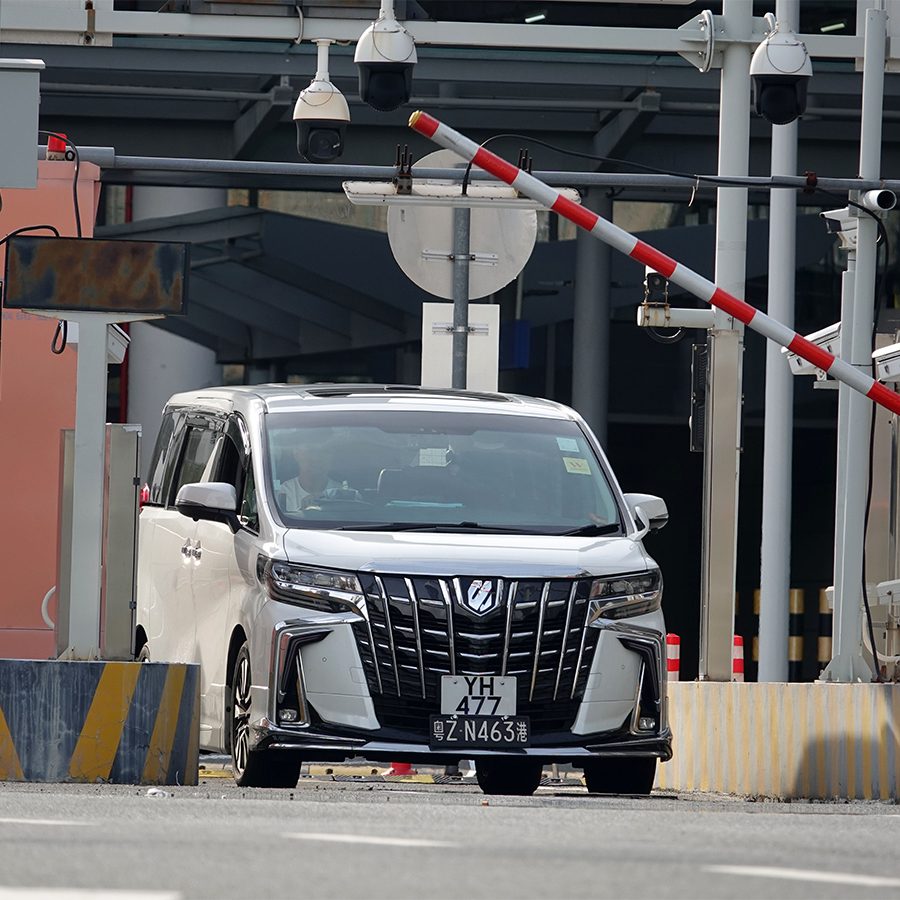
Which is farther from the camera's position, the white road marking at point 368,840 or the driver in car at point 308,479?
the driver in car at point 308,479

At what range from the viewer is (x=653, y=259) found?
1340 cm

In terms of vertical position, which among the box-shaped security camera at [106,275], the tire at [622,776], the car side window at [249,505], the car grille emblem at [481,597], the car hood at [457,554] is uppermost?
the box-shaped security camera at [106,275]

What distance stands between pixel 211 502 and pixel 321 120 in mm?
5203

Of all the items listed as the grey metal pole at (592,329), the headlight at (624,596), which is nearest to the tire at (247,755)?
the headlight at (624,596)

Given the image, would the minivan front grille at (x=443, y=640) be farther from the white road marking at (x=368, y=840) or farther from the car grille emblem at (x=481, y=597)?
the white road marking at (x=368, y=840)

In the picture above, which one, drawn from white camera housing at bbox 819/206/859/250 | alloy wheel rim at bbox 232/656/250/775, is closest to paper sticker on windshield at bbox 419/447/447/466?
alloy wheel rim at bbox 232/656/250/775

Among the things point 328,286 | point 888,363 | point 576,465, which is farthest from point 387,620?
point 328,286

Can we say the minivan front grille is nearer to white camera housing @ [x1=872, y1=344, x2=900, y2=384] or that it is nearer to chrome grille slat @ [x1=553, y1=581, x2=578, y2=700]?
chrome grille slat @ [x1=553, y1=581, x2=578, y2=700]

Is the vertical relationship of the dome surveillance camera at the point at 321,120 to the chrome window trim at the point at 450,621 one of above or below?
above

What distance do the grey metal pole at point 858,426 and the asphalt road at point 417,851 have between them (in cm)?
331

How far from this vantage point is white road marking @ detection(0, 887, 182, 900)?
595 cm

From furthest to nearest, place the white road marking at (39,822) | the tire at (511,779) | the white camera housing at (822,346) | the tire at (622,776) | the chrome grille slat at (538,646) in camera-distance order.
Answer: the white camera housing at (822,346) → the tire at (511,779) → the tire at (622,776) → the chrome grille slat at (538,646) → the white road marking at (39,822)

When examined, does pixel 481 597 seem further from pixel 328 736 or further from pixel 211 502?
pixel 211 502

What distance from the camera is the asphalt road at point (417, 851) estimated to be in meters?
6.18
